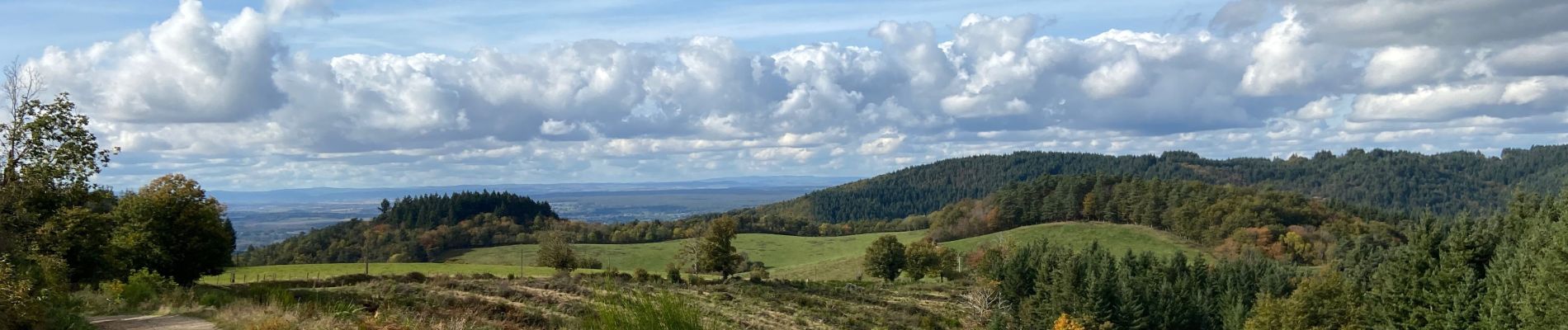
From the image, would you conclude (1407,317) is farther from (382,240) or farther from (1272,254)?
(382,240)

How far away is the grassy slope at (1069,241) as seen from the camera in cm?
12331

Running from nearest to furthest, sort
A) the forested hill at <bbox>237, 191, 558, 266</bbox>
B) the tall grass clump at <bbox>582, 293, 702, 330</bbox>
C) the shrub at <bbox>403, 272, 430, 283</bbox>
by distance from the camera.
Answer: the tall grass clump at <bbox>582, 293, 702, 330</bbox> < the shrub at <bbox>403, 272, 430, 283</bbox> < the forested hill at <bbox>237, 191, 558, 266</bbox>

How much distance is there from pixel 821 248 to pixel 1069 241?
126 ft

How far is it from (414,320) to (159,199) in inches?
1542

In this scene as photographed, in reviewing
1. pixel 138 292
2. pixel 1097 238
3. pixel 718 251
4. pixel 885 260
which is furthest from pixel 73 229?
pixel 1097 238

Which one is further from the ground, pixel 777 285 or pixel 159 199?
pixel 159 199

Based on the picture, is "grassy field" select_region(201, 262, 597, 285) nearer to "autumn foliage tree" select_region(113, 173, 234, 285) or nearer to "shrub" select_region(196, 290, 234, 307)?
"autumn foliage tree" select_region(113, 173, 234, 285)

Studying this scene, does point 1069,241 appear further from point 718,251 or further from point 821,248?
point 718,251

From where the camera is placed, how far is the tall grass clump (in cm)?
700

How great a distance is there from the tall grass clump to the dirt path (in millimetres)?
11956

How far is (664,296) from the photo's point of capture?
7066 mm

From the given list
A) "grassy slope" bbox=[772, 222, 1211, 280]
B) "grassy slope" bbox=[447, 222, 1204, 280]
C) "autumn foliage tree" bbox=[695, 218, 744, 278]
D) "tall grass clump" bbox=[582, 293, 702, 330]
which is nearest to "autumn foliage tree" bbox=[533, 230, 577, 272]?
"autumn foliage tree" bbox=[695, 218, 744, 278]

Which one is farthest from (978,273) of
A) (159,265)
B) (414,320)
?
(414,320)

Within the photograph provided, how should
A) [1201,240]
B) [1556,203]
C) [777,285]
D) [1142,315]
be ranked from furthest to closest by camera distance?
[1201,240]
[777,285]
[1142,315]
[1556,203]
